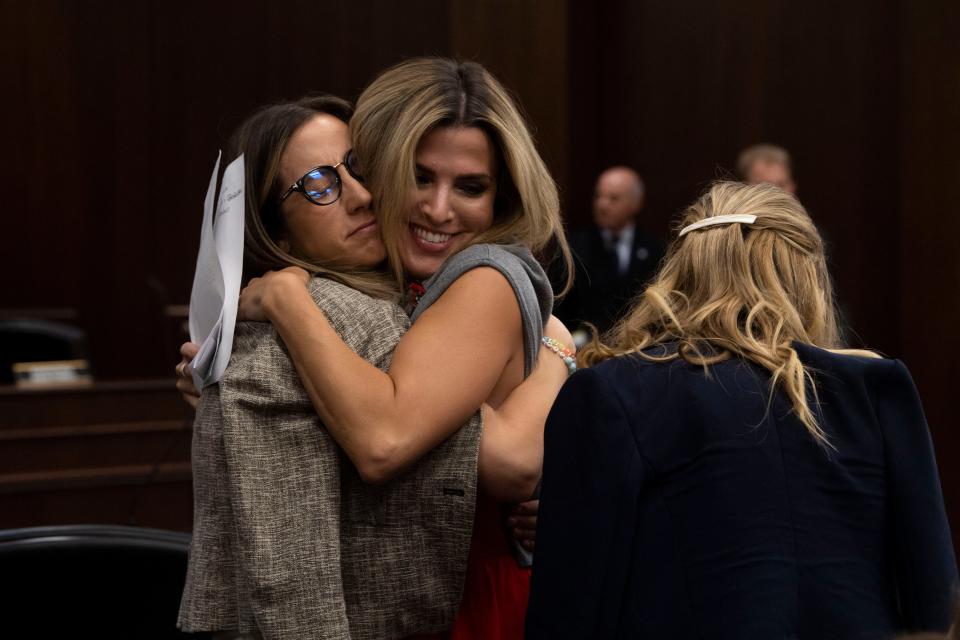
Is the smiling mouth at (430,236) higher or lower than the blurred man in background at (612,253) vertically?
higher

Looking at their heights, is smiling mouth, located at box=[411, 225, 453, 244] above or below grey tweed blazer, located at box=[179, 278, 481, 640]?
above

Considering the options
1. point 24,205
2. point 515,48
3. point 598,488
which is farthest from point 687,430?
point 515,48

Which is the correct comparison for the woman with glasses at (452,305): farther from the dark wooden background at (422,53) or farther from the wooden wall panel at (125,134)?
the wooden wall panel at (125,134)

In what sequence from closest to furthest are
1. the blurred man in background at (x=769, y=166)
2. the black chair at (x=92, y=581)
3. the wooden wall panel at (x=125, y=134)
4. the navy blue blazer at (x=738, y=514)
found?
the navy blue blazer at (x=738, y=514) < the black chair at (x=92, y=581) < the blurred man in background at (x=769, y=166) < the wooden wall panel at (x=125, y=134)

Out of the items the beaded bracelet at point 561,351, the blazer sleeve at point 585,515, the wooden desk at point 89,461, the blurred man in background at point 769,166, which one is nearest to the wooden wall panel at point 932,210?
the blurred man in background at point 769,166

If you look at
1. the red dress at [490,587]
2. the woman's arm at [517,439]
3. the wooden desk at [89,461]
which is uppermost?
the woman's arm at [517,439]

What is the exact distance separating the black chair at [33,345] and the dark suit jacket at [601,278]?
201 cm

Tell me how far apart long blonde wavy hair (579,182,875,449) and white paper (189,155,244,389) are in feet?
1.48

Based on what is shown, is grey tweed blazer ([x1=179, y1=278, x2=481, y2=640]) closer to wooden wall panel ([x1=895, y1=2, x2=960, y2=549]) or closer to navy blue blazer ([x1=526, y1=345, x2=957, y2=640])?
navy blue blazer ([x1=526, y1=345, x2=957, y2=640])

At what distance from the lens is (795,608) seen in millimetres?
1180

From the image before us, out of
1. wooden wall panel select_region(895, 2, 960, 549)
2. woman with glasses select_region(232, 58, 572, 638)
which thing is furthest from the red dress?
wooden wall panel select_region(895, 2, 960, 549)

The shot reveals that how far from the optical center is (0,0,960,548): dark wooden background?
5.20 m

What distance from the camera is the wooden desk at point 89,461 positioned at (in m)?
3.66

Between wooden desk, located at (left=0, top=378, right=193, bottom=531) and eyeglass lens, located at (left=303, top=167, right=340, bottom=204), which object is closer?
eyeglass lens, located at (left=303, top=167, right=340, bottom=204)
